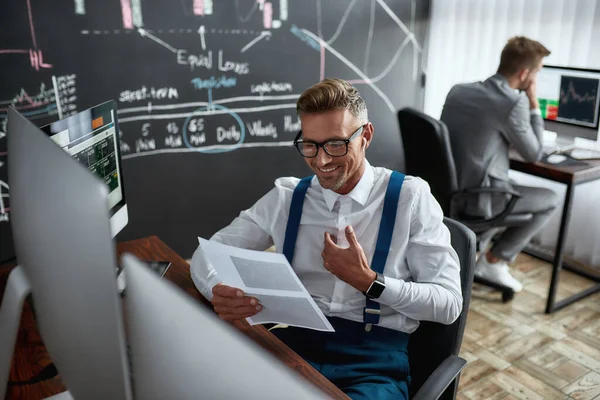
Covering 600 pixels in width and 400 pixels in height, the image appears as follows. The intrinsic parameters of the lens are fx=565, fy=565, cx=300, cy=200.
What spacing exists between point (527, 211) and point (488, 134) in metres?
0.45

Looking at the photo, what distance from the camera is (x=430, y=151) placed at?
260cm

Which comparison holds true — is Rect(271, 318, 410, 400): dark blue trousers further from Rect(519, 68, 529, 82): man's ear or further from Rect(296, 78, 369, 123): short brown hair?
Rect(519, 68, 529, 82): man's ear

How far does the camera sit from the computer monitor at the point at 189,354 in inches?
16.8

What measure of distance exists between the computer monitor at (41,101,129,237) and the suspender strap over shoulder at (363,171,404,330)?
663 millimetres

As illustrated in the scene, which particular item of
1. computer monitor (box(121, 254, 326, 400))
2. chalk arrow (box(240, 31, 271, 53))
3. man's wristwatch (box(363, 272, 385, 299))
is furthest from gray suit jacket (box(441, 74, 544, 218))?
computer monitor (box(121, 254, 326, 400))

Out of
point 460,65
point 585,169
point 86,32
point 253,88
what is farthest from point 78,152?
point 460,65

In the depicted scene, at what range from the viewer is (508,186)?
9.12ft

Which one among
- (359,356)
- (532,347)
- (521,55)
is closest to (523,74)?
(521,55)

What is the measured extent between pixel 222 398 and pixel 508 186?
8.44ft

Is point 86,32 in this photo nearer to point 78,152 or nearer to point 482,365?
point 78,152

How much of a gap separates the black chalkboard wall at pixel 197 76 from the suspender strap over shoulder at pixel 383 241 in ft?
6.13

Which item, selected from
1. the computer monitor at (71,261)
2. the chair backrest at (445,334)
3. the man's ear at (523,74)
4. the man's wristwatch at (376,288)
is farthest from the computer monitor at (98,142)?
the man's ear at (523,74)

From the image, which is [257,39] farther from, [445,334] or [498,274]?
[445,334]

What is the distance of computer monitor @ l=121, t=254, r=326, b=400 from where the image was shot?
1.40 ft
